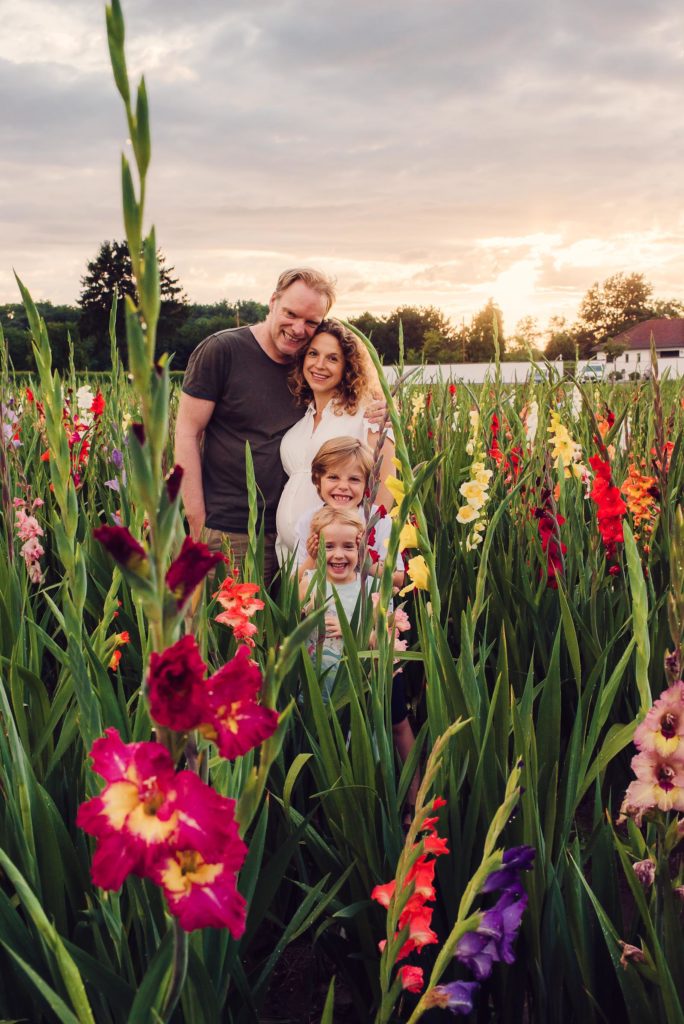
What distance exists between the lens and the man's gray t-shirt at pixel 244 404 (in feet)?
10.6

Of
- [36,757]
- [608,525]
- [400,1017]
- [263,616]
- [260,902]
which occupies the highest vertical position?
→ [608,525]

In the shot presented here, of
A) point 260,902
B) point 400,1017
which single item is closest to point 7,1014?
point 260,902

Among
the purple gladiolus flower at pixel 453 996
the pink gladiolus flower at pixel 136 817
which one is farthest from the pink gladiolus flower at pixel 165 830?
the purple gladiolus flower at pixel 453 996

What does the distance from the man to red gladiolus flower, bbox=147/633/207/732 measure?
8.89ft

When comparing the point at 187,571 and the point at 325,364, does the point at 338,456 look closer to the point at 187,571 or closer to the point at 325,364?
the point at 325,364

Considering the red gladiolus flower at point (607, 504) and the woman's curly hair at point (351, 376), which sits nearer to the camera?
the red gladiolus flower at point (607, 504)

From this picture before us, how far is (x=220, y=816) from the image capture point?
1.47ft

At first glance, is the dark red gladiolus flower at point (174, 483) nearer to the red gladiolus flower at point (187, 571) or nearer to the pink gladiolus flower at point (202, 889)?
the red gladiolus flower at point (187, 571)

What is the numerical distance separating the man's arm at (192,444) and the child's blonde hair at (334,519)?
41.6 inches

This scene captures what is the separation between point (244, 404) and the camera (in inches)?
129

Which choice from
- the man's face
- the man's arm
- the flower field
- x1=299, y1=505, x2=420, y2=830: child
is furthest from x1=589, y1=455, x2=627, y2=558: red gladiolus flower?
the man's arm

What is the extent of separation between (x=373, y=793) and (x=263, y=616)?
0.61 meters

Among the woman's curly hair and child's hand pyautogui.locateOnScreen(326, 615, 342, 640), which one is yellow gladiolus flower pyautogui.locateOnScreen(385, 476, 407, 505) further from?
the woman's curly hair

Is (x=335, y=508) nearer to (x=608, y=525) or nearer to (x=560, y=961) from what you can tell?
(x=608, y=525)
